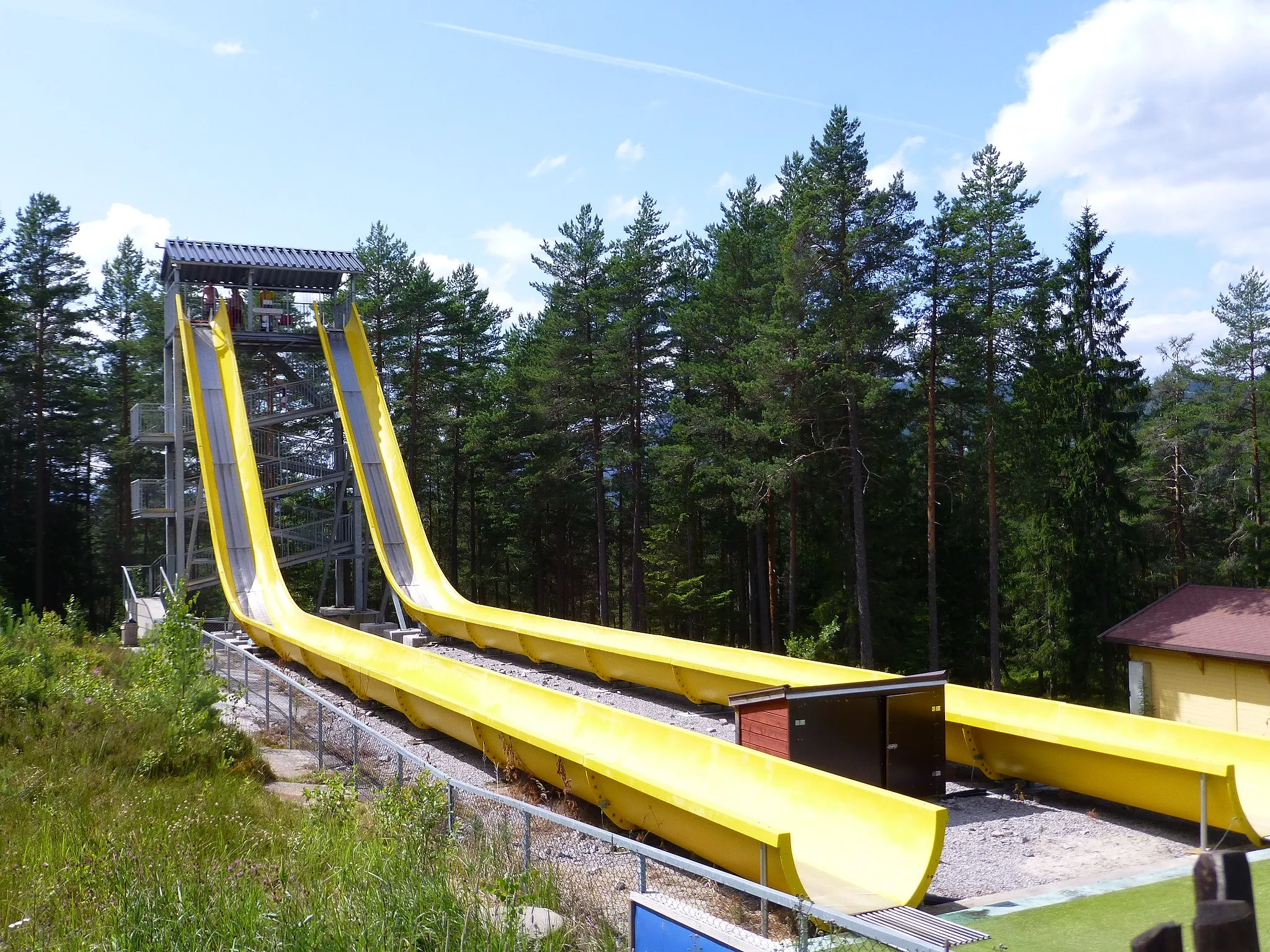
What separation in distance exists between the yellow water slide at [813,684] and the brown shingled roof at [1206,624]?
7589 mm

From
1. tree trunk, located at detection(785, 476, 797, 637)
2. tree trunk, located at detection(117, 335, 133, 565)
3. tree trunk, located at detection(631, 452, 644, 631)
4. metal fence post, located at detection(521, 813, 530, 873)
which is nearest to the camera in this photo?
metal fence post, located at detection(521, 813, 530, 873)

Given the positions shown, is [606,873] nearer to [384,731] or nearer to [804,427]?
[384,731]

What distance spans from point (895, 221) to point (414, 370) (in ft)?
63.5

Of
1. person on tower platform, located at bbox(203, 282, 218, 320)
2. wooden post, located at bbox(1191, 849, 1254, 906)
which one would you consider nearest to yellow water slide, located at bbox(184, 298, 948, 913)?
wooden post, located at bbox(1191, 849, 1254, 906)

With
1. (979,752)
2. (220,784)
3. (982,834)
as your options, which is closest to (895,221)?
(979,752)

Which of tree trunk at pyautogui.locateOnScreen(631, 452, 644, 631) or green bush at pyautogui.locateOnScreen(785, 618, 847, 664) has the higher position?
tree trunk at pyautogui.locateOnScreen(631, 452, 644, 631)

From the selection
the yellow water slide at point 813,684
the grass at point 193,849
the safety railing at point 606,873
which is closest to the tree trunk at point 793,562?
the yellow water slide at point 813,684

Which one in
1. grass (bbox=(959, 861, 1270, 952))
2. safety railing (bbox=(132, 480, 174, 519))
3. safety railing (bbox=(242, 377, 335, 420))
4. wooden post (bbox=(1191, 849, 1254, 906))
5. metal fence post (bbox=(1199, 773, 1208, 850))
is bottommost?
grass (bbox=(959, 861, 1270, 952))

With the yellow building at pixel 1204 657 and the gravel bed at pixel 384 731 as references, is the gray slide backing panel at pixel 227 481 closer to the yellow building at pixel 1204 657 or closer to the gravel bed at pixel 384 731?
the gravel bed at pixel 384 731

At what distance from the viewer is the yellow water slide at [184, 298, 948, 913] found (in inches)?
297

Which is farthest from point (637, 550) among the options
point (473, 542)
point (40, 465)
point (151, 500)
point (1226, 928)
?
point (1226, 928)

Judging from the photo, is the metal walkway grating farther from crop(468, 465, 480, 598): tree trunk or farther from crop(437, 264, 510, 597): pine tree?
crop(468, 465, 480, 598): tree trunk

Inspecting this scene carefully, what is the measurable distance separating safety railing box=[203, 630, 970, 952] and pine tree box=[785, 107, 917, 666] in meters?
17.5

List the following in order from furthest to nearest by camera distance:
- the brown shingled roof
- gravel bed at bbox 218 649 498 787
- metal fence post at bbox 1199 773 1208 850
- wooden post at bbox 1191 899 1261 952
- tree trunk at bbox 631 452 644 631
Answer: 1. tree trunk at bbox 631 452 644 631
2. the brown shingled roof
3. gravel bed at bbox 218 649 498 787
4. metal fence post at bbox 1199 773 1208 850
5. wooden post at bbox 1191 899 1261 952
